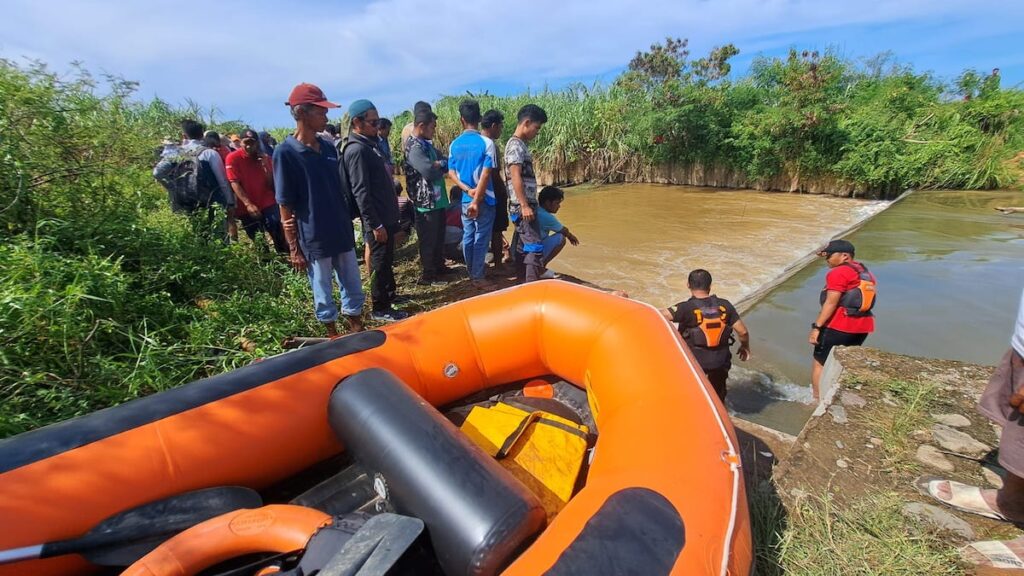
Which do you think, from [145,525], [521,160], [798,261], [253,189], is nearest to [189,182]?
[253,189]

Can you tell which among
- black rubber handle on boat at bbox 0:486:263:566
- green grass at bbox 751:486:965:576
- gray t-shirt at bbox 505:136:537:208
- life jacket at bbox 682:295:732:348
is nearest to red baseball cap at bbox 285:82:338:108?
gray t-shirt at bbox 505:136:537:208

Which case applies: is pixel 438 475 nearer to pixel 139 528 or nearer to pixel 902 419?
pixel 139 528

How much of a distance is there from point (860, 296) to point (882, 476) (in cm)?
138

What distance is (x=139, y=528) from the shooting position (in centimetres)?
144

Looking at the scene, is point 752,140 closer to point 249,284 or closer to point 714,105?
point 714,105

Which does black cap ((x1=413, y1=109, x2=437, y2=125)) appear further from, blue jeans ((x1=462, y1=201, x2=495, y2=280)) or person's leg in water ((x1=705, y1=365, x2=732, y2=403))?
person's leg in water ((x1=705, y1=365, x2=732, y2=403))

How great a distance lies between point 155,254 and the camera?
129 inches

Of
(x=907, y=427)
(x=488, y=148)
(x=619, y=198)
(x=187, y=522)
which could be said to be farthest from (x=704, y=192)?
(x=187, y=522)

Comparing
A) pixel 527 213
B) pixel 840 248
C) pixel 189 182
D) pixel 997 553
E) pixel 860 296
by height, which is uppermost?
pixel 189 182

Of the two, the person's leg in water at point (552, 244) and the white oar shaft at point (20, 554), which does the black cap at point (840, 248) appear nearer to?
the person's leg in water at point (552, 244)

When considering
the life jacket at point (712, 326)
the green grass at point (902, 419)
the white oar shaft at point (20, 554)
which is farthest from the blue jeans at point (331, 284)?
the green grass at point (902, 419)

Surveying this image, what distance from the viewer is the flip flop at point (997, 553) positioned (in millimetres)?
1518

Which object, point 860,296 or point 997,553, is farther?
point 860,296

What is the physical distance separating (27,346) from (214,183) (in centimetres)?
263
